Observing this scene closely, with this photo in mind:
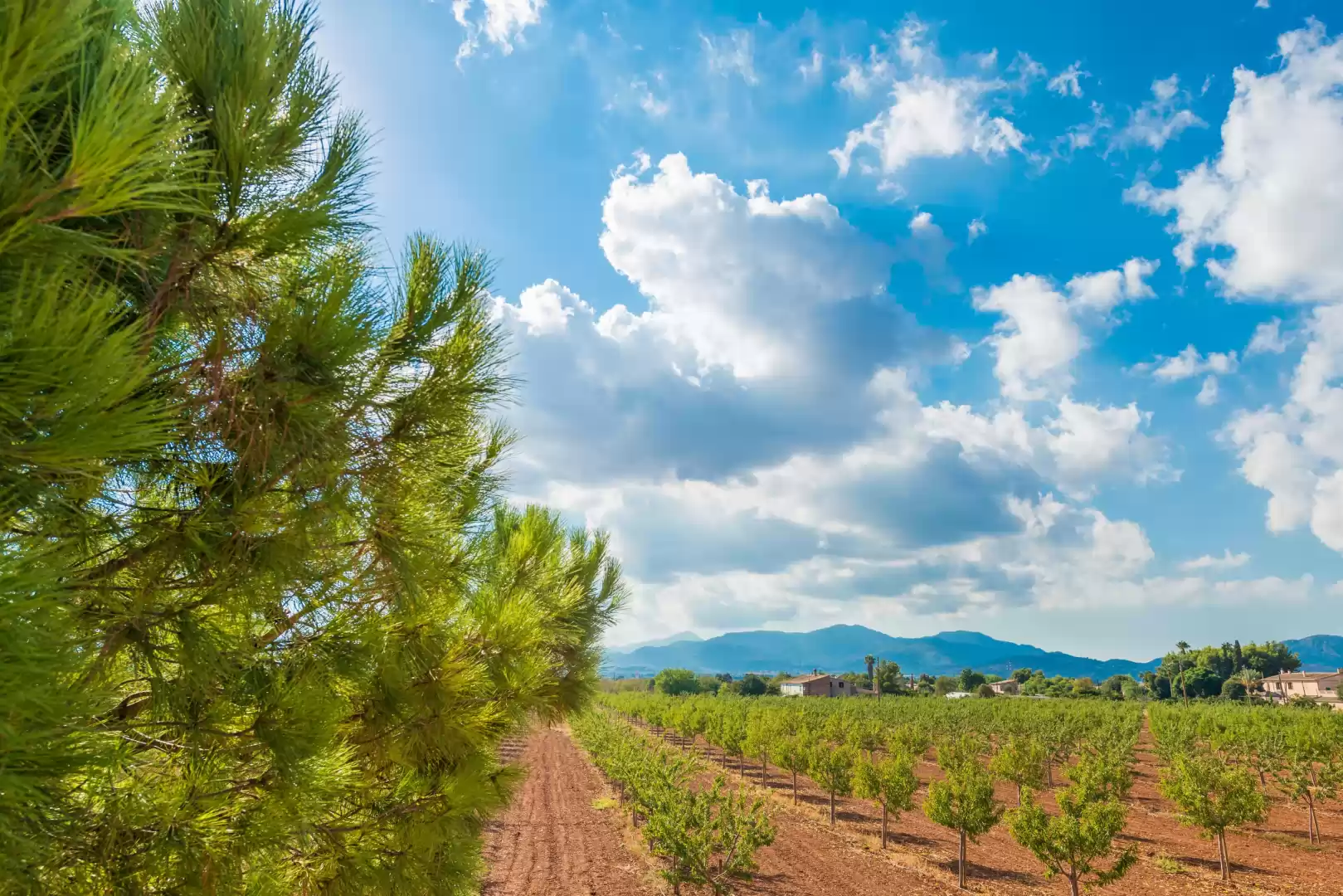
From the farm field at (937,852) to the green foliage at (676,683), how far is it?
61.4m

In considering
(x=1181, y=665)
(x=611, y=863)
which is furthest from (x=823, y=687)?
(x=611, y=863)

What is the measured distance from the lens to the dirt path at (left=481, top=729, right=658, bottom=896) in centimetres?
1223

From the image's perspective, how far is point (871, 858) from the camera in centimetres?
1471

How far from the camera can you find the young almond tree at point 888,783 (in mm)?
16000

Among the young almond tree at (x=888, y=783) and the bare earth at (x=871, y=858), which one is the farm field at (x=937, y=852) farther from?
the young almond tree at (x=888, y=783)

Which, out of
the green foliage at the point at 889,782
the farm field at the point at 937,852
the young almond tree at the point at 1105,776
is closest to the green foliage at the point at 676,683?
the farm field at the point at 937,852

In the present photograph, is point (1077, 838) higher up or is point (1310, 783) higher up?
point (1077, 838)

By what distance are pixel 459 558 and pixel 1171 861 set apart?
18135 millimetres

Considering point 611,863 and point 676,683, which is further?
point 676,683

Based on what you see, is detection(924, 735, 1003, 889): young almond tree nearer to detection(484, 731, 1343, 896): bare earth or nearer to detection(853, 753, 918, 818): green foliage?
detection(484, 731, 1343, 896): bare earth

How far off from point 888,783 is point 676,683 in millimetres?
71467

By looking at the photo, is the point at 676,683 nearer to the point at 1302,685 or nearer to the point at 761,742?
the point at 761,742

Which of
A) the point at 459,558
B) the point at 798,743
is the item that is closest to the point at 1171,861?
the point at 798,743

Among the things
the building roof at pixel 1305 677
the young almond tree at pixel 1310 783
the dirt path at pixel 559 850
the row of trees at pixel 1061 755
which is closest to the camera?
the dirt path at pixel 559 850
